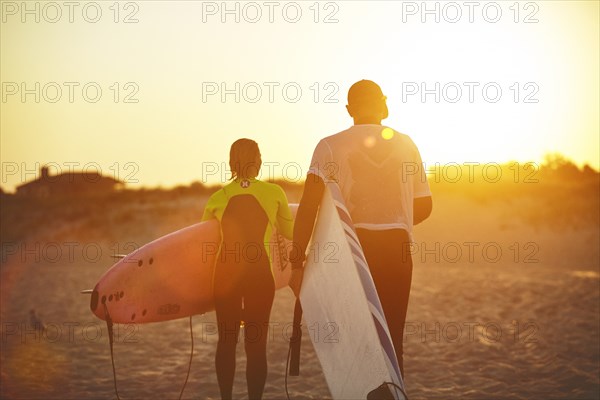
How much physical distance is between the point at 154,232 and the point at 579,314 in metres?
16.8

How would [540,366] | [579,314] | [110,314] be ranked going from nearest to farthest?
[110,314], [540,366], [579,314]

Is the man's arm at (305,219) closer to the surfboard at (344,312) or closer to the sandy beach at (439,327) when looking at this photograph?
the surfboard at (344,312)

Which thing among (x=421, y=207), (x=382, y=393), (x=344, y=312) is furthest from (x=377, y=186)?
(x=382, y=393)

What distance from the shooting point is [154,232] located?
80.3 feet

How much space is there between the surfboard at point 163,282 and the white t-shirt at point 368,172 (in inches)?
68.2

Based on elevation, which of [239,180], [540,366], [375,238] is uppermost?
[239,180]

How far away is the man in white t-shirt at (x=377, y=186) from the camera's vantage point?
4.09m

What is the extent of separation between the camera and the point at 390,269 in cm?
408

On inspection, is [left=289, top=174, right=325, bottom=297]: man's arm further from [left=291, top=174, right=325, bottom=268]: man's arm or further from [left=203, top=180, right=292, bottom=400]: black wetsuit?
[left=203, top=180, right=292, bottom=400]: black wetsuit

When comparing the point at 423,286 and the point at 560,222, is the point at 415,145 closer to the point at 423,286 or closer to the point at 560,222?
the point at 423,286

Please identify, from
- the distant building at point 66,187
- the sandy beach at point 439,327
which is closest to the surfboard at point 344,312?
the sandy beach at point 439,327

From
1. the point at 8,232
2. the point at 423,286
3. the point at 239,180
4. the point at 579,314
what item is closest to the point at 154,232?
the point at 8,232

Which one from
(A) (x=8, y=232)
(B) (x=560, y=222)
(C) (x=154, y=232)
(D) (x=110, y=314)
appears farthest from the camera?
(A) (x=8, y=232)

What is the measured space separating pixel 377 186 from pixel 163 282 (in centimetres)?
286
